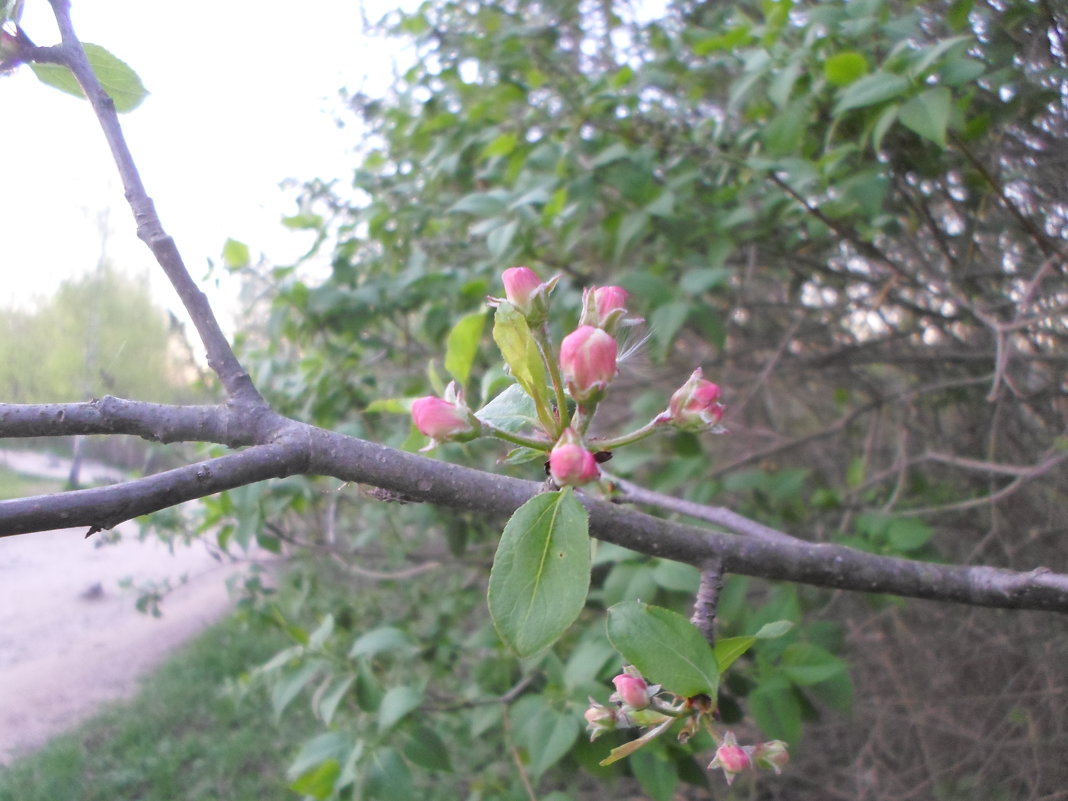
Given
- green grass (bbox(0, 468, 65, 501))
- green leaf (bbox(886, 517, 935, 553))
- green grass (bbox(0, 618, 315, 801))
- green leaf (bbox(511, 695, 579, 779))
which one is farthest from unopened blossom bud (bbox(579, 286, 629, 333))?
green grass (bbox(0, 618, 315, 801))

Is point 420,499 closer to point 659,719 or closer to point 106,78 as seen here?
point 659,719

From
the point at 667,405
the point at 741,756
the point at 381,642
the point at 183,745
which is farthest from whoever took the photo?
the point at 183,745

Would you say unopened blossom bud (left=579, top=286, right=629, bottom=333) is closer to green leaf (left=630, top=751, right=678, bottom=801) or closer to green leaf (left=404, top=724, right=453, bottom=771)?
green leaf (left=630, top=751, right=678, bottom=801)

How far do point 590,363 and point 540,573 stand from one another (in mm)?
203

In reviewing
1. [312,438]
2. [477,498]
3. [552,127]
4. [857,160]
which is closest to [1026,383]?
[857,160]

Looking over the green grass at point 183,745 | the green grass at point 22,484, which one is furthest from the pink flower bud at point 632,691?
the green grass at point 183,745

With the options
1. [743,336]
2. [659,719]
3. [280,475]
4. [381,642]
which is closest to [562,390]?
[280,475]

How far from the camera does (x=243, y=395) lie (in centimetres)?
73

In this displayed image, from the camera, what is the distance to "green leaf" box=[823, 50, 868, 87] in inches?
57.8

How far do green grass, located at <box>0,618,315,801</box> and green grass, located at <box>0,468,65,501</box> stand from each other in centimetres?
94

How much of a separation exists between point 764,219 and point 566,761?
5.01 ft

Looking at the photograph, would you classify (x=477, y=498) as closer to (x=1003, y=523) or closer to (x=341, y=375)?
(x=341, y=375)

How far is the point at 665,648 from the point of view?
72 centimetres

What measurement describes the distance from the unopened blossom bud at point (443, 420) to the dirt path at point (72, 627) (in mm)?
1111
